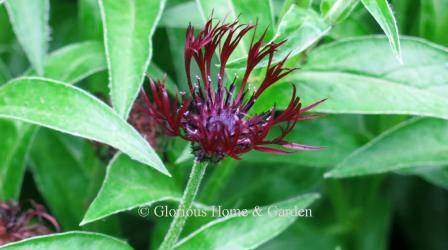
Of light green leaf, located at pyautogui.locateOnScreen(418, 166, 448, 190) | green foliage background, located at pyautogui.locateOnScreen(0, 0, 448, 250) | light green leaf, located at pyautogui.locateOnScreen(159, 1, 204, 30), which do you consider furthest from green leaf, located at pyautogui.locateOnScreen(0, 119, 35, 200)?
light green leaf, located at pyautogui.locateOnScreen(418, 166, 448, 190)

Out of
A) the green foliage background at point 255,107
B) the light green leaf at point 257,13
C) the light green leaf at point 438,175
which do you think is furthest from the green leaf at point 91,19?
the light green leaf at point 438,175

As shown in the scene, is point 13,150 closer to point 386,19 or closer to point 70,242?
point 70,242

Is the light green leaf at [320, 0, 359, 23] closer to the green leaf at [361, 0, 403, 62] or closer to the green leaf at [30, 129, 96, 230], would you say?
the green leaf at [361, 0, 403, 62]

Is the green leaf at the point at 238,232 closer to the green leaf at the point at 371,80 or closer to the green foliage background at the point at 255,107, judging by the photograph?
the green foliage background at the point at 255,107

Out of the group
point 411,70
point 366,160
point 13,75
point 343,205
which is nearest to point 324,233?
point 343,205

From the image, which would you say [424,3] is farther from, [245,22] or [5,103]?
[5,103]

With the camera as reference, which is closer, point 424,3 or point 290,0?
point 290,0
